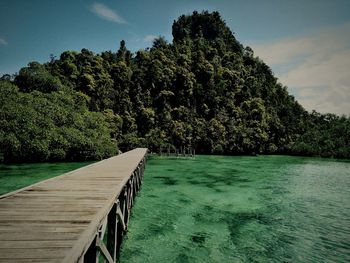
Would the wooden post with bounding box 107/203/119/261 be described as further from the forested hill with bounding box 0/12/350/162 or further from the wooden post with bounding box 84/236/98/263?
the forested hill with bounding box 0/12/350/162

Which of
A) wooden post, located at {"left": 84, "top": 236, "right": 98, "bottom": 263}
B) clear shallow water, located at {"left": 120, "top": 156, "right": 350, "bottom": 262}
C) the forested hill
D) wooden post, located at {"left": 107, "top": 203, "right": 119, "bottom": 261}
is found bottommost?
clear shallow water, located at {"left": 120, "top": 156, "right": 350, "bottom": 262}

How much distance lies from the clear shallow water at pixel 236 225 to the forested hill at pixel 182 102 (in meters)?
18.3

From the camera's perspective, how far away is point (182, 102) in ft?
175

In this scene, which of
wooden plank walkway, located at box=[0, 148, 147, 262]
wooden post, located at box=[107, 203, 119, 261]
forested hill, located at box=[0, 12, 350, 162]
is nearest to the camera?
wooden plank walkway, located at box=[0, 148, 147, 262]

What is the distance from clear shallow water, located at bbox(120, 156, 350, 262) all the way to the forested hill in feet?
60.1

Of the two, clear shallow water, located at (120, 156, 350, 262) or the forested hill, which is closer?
clear shallow water, located at (120, 156, 350, 262)

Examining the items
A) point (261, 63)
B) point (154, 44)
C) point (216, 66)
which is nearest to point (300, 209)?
point (216, 66)

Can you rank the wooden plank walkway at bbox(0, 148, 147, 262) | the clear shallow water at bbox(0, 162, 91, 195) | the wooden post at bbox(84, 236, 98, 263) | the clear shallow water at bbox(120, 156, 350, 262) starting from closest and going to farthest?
the wooden plank walkway at bbox(0, 148, 147, 262)
the wooden post at bbox(84, 236, 98, 263)
the clear shallow water at bbox(120, 156, 350, 262)
the clear shallow water at bbox(0, 162, 91, 195)

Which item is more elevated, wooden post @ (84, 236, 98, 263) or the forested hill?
the forested hill

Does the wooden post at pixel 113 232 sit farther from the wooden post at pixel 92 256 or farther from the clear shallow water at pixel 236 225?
the wooden post at pixel 92 256

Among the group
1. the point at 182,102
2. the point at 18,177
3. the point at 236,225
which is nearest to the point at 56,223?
the point at 236,225

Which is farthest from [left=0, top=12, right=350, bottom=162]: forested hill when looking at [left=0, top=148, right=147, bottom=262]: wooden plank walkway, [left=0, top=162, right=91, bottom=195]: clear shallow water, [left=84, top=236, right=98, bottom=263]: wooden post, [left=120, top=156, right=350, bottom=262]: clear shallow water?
[left=84, top=236, right=98, bottom=263]: wooden post

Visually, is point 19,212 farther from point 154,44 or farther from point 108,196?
point 154,44

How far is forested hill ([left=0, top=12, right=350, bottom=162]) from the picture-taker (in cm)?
3953
